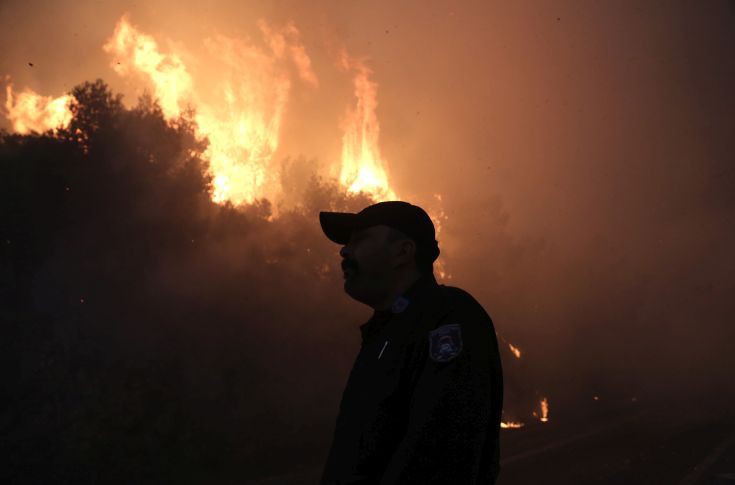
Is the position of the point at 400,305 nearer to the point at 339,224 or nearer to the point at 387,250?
the point at 387,250

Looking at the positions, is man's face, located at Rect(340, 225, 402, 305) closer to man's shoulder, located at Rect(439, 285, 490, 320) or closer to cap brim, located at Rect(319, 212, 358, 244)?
cap brim, located at Rect(319, 212, 358, 244)

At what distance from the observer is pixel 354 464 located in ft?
5.41

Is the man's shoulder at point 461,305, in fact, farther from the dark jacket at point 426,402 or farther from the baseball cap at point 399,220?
the baseball cap at point 399,220

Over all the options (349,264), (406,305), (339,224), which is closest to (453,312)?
(406,305)

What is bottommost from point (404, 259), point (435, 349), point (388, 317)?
point (435, 349)

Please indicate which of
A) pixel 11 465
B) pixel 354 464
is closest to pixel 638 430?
pixel 11 465

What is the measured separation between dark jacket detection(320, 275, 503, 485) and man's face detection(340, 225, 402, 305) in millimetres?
248

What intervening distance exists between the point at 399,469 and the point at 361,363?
18.8 inches

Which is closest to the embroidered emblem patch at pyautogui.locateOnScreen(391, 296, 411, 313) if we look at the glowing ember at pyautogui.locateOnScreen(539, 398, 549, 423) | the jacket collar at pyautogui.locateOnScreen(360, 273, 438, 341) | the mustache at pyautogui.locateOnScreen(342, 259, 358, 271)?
the jacket collar at pyautogui.locateOnScreen(360, 273, 438, 341)

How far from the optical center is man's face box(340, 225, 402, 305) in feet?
6.95

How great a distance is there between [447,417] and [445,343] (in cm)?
20

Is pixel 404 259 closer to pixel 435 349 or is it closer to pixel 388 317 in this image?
pixel 388 317

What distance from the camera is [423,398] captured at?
5.02 ft

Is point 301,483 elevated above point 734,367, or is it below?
below
